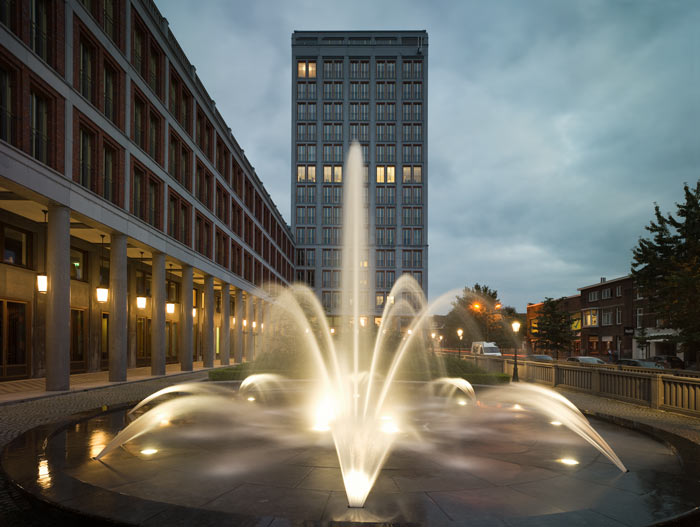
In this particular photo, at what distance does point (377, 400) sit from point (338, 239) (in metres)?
74.0

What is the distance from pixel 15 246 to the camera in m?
23.0

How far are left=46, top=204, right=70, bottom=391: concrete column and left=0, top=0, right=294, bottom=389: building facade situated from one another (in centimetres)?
4

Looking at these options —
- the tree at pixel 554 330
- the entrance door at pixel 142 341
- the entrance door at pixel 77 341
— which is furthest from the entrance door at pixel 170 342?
the tree at pixel 554 330

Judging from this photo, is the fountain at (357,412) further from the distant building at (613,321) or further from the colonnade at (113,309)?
the distant building at (613,321)

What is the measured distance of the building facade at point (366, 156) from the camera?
8794 cm

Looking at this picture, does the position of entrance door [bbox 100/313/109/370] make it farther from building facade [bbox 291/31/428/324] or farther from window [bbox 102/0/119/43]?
building facade [bbox 291/31/428/324]

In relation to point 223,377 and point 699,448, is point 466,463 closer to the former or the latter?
point 699,448

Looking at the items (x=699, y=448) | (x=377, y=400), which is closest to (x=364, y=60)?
(x=377, y=400)

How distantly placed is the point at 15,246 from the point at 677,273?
3247 centimetres

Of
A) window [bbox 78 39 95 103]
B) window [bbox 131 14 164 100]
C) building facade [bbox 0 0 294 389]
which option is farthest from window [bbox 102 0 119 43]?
window [bbox 78 39 95 103]

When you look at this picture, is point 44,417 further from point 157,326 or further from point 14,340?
point 157,326

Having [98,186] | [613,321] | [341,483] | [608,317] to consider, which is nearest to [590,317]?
[608,317]

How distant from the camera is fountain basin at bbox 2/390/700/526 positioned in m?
5.18

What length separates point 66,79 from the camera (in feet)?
62.9
